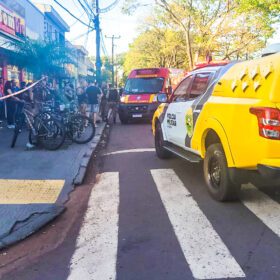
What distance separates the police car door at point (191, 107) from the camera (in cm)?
636

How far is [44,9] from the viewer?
27.5m

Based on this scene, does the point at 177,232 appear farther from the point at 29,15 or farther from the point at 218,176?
the point at 29,15

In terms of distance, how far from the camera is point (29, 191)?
20.5ft

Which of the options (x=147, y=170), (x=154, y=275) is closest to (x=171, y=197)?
(x=147, y=170)

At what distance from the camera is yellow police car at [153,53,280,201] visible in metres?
4.55

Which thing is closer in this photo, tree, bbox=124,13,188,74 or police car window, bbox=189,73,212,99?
police car window, bbox=189,73,212,99

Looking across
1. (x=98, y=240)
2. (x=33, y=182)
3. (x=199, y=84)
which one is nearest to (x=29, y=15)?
(x=33, y=182)

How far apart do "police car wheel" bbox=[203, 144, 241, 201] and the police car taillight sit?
955 millimetres

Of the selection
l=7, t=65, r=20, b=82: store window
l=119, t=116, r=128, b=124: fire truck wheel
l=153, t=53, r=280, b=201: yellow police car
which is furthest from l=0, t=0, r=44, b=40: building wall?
l=153, t=53, r=280, b=201: yellow police car

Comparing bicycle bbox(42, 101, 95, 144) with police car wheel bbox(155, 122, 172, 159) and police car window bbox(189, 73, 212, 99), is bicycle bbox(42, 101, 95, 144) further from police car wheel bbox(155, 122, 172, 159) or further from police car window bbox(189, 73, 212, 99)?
police car window bbox(189, 73, 212, 99)

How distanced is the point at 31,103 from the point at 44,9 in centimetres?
1950

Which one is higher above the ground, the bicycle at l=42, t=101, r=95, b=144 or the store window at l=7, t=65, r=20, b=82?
the store window at l=7, t=65, r=20, b=82

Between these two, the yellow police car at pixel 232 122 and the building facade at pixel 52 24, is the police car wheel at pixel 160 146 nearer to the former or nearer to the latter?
the yellow police car at pixel 232 122

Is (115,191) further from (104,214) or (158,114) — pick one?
(158,114)
